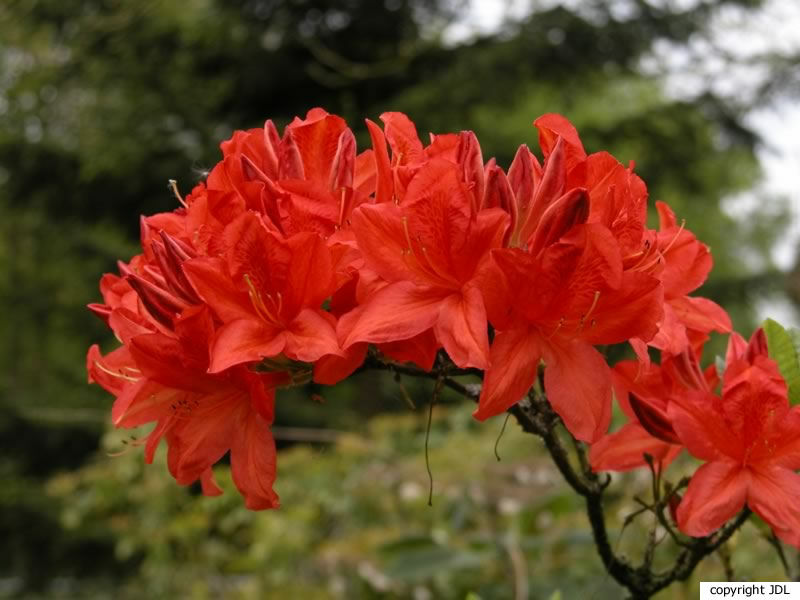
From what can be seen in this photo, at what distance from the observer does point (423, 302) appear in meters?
0.69

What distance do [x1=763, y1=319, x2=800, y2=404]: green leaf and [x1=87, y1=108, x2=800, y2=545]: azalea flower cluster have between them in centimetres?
10

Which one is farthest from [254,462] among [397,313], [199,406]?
[397,313]

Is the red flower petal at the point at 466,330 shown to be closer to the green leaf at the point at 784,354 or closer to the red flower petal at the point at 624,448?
the red flower petal at the point at 624,448

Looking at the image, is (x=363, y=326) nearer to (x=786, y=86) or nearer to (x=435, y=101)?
(x=435, y=101)

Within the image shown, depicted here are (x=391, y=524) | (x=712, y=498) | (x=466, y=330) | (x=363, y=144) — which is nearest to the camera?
(x=466, y=330)

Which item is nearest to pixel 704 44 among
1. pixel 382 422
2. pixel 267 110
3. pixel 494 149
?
pixel 494 149

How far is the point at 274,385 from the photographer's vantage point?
2.43 feet

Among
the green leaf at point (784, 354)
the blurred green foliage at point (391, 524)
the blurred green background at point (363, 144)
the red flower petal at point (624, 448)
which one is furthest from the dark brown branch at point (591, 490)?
the blurred green background at point (363, 144)

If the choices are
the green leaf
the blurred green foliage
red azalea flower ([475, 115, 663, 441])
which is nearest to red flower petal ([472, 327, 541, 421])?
red azalea flower ([475, 115, 663, 441])

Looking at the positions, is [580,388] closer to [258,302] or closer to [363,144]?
[258,302]

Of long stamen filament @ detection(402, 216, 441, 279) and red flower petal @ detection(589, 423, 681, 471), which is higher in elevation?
long stamen filament @ detection(402, 216, 441, 279)

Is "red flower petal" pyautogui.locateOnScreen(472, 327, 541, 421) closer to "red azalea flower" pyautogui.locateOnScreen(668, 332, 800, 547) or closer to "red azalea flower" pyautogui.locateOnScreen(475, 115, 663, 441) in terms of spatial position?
"red azalea flower" pyautogui.locateOnScreen(475, 115, 663, 441)

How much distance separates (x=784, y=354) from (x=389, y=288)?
1.40 ft

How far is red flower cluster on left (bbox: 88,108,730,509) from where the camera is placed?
0.66m
